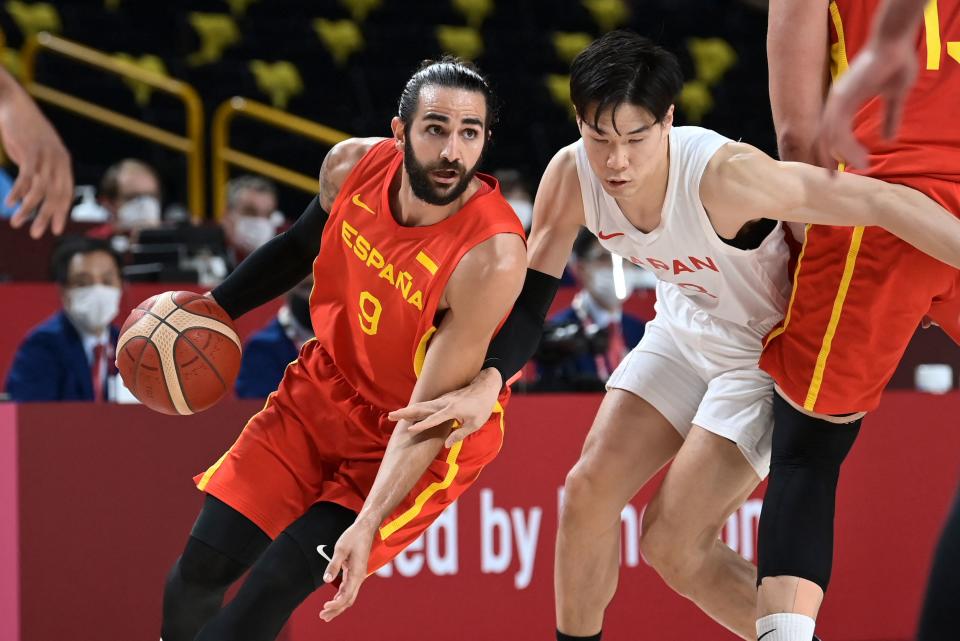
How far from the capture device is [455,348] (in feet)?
10.5

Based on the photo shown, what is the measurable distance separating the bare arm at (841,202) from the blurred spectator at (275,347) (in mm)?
2883

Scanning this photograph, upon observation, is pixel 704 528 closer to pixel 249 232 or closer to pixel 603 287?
pixel 603 287

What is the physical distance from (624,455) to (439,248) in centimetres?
73

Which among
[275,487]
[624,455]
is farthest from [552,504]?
[275,487]

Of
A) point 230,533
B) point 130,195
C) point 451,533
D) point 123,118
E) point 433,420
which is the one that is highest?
point 123,118

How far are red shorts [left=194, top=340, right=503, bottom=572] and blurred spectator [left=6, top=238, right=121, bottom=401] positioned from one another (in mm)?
2268

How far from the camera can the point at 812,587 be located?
311 cm

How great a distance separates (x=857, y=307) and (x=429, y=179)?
107 centimetres

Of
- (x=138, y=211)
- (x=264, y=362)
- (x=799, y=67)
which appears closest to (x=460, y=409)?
(x=799, y=67)

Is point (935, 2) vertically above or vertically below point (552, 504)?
above

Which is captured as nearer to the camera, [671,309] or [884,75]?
[884,75]

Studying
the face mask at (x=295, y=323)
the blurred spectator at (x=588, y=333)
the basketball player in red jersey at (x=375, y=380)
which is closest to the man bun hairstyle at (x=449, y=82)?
the basketball player in red jersey at (x=375, y=380)

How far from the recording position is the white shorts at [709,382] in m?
3.43

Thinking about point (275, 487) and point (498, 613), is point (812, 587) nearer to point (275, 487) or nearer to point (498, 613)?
point (275, 487)
